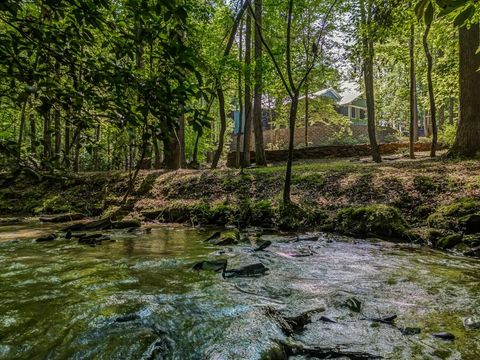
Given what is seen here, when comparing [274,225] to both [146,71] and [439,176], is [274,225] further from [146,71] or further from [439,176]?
[146,71]

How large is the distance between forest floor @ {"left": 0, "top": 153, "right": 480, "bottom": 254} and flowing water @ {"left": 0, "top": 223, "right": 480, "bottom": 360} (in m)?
1.41

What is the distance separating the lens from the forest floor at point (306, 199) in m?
7.29

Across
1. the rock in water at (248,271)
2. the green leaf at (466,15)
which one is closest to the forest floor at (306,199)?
the rock in water at (248,271)

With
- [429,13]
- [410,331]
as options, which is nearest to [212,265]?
[410,331]

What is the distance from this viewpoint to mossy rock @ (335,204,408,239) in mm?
7430

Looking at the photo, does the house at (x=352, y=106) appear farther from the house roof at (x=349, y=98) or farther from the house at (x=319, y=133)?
the house at (x=319, y=133)

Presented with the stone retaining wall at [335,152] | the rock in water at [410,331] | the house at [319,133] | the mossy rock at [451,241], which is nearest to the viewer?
the rock in water at [410,331]

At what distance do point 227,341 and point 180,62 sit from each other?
6.93 ft

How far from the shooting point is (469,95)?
9.82 meters

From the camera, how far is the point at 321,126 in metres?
36.7

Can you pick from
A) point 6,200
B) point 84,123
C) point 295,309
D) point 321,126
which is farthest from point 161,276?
point 321,126

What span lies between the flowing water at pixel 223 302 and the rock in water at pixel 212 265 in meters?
0.13

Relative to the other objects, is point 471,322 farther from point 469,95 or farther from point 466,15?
point 469,95

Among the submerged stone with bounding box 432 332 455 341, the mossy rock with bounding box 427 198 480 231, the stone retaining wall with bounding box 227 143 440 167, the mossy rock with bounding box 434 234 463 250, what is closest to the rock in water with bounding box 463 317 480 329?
the submerged stone with bounding box 432 332 455 341
